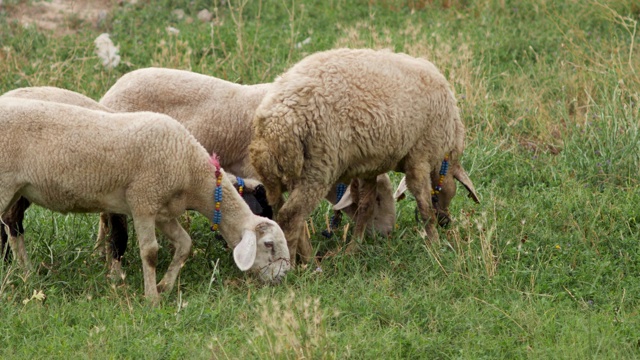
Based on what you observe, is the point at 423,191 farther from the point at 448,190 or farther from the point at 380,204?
the point at 380,204

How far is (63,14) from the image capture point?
39.3 feet

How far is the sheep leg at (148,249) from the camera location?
19.9 feet

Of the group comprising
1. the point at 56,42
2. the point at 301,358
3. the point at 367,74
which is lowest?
the point at 56,42

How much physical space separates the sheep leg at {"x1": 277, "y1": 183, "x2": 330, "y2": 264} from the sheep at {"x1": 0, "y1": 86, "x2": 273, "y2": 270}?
0.44m

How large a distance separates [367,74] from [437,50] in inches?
150

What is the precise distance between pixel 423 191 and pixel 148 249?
83.2 inches

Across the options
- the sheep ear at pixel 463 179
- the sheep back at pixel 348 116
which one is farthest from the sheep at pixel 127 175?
the sheep ear at pixel 463 179

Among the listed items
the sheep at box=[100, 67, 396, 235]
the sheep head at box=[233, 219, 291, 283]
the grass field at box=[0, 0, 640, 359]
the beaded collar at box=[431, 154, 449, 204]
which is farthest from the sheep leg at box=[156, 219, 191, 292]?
the beaded collar at box=[431, 154, 449, 204]

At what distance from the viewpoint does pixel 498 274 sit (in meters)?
6.23

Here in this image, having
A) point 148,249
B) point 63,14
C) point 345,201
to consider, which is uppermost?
point 148,249

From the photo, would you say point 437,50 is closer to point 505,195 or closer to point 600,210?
point 505,195

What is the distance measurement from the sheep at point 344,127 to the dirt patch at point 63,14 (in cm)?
608

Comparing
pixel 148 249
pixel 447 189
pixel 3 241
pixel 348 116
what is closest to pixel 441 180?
pixel 447 189

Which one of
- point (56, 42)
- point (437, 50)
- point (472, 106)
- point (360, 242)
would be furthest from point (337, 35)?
point (360, 242)
